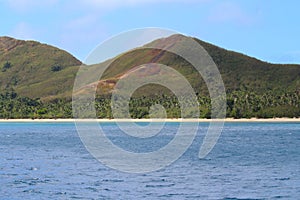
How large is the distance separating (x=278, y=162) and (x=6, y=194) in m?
34.9

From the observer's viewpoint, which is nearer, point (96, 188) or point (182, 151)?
point (96, 188)

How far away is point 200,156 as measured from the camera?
260ft

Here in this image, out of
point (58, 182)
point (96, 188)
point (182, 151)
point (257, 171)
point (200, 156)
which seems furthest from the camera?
point (182, 151)

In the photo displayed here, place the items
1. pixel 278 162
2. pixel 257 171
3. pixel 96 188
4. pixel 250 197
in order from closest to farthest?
1. pixel 250 197
2. pixel 96 188
3. pixel 257 171
4. pixel 278 162

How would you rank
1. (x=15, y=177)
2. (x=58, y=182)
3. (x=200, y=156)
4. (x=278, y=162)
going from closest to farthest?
(x=58, y=182), (x=15, y=177), (x=278, y=162), (x=200, y=156)

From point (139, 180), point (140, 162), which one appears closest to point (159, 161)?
point (140, 162)

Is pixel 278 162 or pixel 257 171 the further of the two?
pixel 278 162

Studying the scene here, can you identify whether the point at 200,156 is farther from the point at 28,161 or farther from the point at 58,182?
the point at 58,182

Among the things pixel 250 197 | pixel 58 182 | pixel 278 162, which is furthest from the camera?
pixel 278 162

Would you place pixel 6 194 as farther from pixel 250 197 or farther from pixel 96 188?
pixel 250 197

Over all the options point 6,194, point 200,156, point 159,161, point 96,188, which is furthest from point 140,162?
point 6,194

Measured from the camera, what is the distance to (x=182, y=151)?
88938mm

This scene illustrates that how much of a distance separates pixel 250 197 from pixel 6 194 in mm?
18103

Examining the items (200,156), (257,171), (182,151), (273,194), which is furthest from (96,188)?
(182,151)
